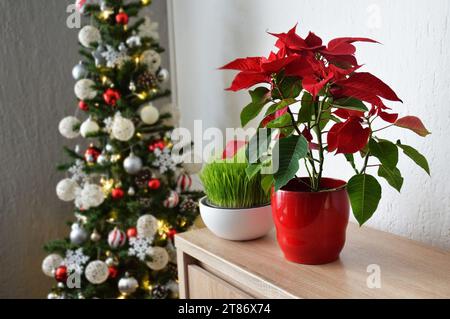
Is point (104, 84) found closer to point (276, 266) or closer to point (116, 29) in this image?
point (116, 29)

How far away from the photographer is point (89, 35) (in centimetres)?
143

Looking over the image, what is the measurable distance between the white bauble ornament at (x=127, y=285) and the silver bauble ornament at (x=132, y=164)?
0.38 meters

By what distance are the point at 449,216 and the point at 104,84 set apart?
116cm

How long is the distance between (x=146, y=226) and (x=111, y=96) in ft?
1.54

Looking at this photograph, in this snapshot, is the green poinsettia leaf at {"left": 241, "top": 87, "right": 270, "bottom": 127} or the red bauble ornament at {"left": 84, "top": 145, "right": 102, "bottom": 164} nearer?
the green poinsettia leaf at {"left": 241, "top": 87, "right": 270, "bottom": 127}

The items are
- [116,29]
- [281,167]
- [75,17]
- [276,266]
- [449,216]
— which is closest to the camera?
[281,167]

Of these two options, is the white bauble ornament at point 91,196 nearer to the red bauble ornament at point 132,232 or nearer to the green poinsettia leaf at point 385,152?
the red bauble ornament at point 132,232

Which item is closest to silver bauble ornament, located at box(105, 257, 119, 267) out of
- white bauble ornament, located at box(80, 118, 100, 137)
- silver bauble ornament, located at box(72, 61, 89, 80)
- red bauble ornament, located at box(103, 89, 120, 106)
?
white bauble ornament, located at box(80, 118, 100, 137)

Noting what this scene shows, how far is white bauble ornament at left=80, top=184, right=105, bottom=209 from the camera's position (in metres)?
1.42

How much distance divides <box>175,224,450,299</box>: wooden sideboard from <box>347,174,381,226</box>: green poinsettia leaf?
113 mm

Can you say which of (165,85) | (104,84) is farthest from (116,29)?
(165,85)

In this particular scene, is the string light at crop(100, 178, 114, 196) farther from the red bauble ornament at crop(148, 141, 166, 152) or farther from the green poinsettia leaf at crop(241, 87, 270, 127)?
the green poinsettia leaf at crop(241, 87, 270, 127)

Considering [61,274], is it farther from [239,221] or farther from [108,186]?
[239,221]
